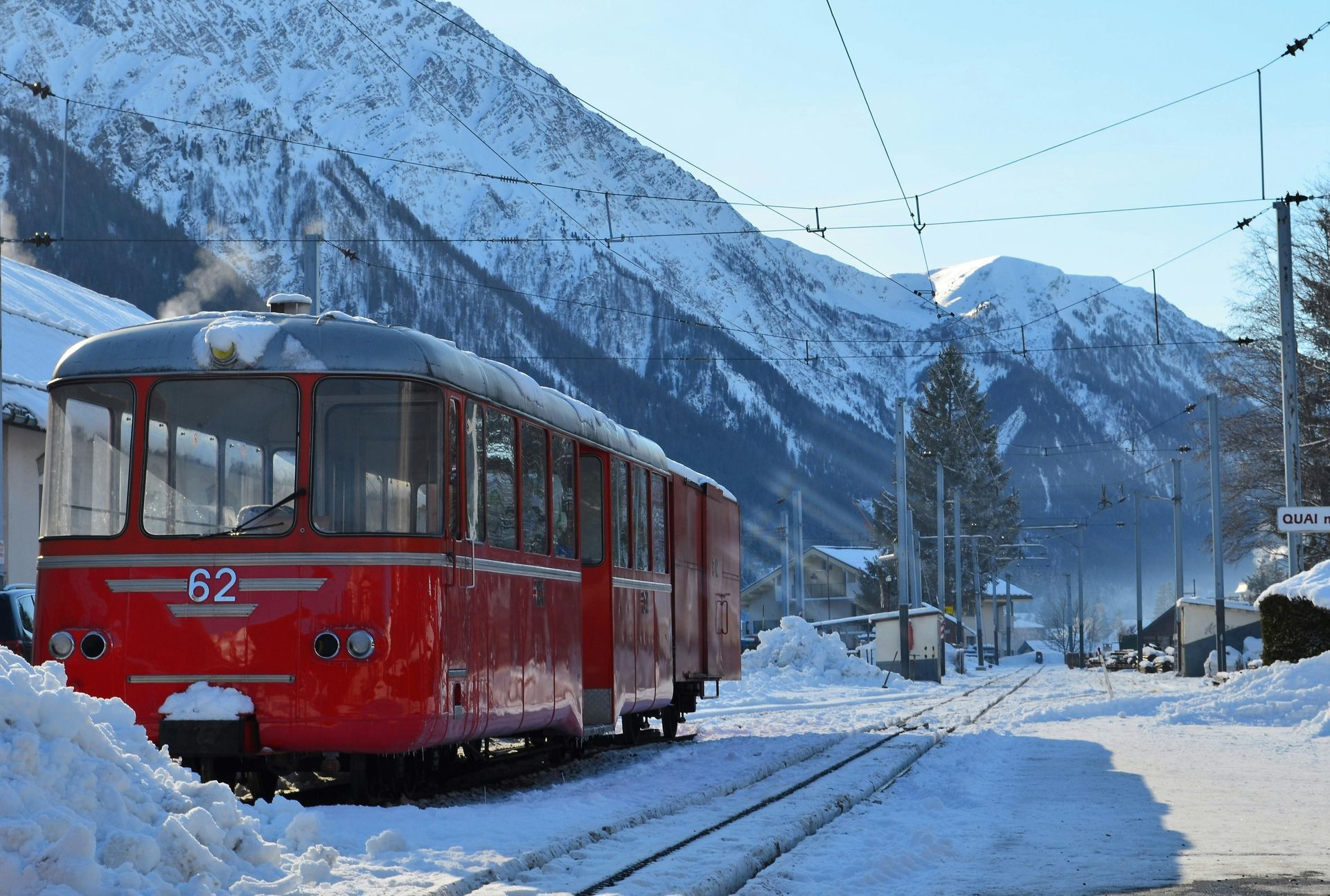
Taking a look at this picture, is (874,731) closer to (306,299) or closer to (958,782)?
(958,782)

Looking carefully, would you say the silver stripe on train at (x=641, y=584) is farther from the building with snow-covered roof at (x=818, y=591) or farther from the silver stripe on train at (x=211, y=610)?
the building with snow-covered roof at (x=818, y=591)

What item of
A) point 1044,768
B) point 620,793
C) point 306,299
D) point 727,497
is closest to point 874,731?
point 727,497

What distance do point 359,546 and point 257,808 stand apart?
208cm

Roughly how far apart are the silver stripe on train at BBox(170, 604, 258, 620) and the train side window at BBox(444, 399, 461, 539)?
135 centimetres

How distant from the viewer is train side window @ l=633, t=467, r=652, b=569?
1662 cm

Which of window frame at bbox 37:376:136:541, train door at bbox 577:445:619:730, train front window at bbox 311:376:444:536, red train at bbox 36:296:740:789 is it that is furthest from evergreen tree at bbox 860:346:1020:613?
window frame at bbox 37:376:136:541

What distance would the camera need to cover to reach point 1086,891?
8.67 meters

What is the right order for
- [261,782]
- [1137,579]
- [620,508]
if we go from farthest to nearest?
[1137,579], [620,508], [261,782]

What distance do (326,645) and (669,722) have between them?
31.1ft

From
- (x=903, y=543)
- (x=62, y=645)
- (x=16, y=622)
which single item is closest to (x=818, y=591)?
(x=903, y=543)

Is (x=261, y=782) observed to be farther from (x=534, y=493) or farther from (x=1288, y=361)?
(x=1288, y=361)

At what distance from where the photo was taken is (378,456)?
36.0ft

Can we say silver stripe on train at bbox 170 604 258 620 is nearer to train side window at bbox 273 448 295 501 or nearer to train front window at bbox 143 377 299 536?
train front window at bbox 143 377 299 536

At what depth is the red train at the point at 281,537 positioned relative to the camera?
1057 cm
